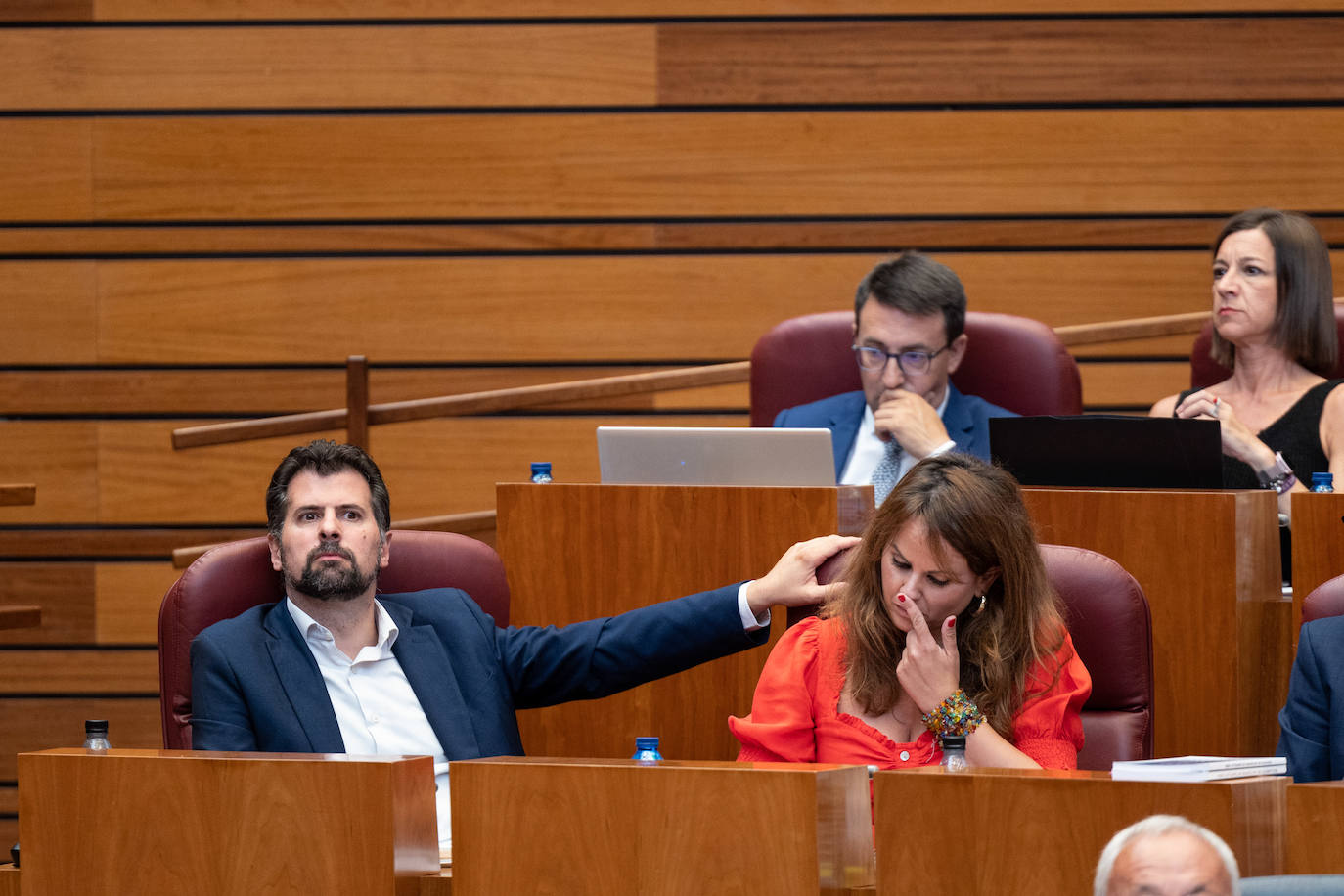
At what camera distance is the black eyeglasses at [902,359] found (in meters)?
3.34

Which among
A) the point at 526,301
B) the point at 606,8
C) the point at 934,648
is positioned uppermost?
the point at 606,8

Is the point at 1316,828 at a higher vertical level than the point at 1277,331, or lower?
lower

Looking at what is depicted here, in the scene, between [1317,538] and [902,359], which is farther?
[902,359]

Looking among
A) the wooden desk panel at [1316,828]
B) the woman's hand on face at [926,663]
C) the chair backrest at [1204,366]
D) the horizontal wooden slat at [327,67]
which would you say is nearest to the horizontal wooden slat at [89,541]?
the horizontal wooden slat at [327,67]

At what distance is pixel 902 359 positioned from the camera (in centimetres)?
334

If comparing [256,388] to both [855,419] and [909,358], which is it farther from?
[909,358]

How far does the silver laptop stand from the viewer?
8.67 feet

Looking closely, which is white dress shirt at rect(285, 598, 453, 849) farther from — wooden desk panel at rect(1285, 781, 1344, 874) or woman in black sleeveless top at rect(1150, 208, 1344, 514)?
woman in black sleeveless top at rect(1150, 208, 1344, 514)

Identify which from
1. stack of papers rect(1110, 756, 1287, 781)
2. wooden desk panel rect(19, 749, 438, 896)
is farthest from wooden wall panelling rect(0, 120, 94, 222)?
stack of papers rect(1110, 756, 1287, 781)

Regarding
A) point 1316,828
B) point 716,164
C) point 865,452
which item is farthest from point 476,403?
point 1316,828

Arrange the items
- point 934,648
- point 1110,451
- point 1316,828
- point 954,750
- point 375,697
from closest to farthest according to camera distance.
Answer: point 1316,828 < point 954,750 < point 934,648 < point 375,697 < point 1110,451

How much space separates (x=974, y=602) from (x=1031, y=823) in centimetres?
67

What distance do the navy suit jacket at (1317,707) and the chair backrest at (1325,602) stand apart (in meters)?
0.08

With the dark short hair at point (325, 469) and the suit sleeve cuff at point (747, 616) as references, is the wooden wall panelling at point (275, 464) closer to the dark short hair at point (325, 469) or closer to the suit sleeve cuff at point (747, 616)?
the dark short hair at point (325, 469)
